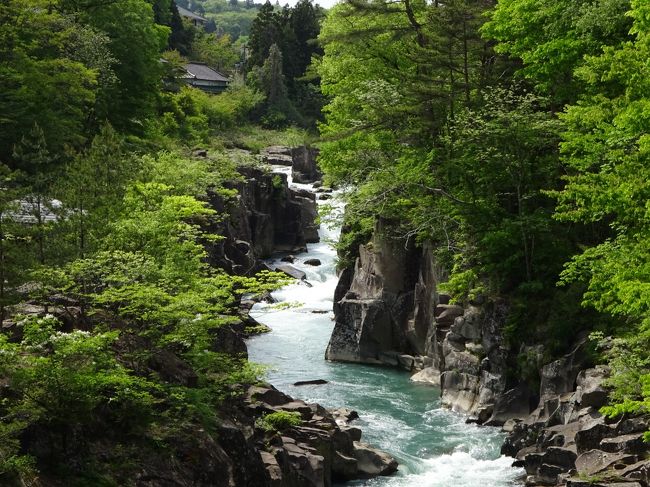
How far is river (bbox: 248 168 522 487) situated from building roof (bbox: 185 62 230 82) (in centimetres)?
4875

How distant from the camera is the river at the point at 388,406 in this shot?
947 inches

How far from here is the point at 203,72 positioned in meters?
91.4

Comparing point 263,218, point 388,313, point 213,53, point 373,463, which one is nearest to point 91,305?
point 373,463

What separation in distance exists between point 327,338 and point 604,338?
18.8m

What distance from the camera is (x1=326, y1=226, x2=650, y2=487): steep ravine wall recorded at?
21.2 metres

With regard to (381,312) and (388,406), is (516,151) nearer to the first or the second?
(388,406)

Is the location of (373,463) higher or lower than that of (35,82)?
lower

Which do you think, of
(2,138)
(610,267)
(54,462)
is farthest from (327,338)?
(54,462)

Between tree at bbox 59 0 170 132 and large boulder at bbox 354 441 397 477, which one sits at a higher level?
tree at bbox 59 0 170 132

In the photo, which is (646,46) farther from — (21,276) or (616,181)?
(21,276)

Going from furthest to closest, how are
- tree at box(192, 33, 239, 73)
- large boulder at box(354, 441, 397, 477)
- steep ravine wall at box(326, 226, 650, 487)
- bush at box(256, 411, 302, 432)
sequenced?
1. tree at box(192, 33, 239, 73)
2. large boulder at box(354, 441, 397, 477)
3. bush at box(256, 411, 302, 432)
4. steep ravine wall at box(326, 226, 650, 487)

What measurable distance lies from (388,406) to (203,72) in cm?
6747

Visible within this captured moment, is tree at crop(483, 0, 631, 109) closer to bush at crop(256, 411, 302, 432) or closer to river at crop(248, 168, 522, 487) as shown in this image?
river at crop(248, 168, 522, 487)

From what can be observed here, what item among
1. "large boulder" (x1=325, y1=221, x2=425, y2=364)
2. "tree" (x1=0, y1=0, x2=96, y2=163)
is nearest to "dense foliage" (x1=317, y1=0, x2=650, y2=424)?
"large boulder" (x1=325, y1=221, x2=425, y2=364)
